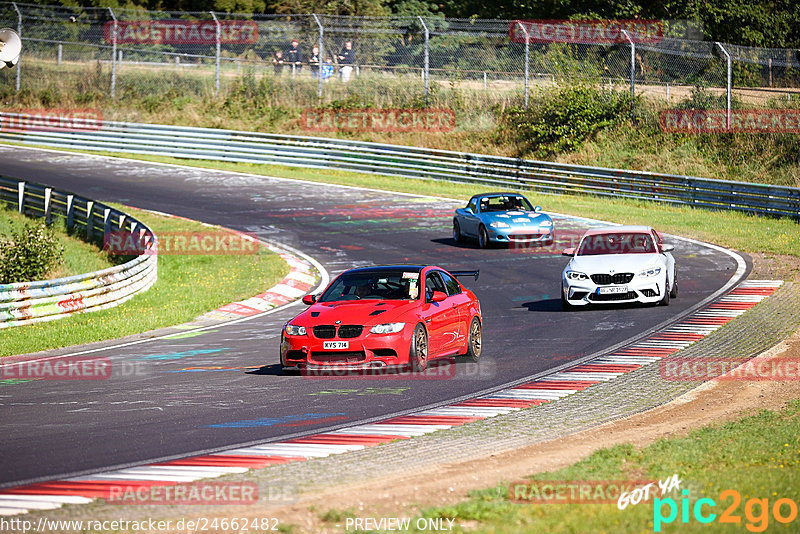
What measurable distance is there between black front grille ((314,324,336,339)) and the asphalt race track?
57cm

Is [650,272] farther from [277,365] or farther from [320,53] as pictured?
[320,53]

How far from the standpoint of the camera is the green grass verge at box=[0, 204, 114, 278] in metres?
23.2

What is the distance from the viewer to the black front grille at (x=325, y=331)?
483 inches

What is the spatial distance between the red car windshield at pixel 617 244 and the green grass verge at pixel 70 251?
37.3 ft

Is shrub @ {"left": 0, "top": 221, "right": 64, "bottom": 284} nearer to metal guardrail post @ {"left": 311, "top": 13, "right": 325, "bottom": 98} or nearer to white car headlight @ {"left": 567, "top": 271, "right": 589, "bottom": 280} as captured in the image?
white car headlight @ {"left": 567, "top": 271, "right": 589, "bottom": 280}

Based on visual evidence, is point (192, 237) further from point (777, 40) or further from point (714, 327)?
point (777, 40)

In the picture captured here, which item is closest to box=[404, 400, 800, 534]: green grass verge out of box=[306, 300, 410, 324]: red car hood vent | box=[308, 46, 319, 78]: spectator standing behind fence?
box=[306, 300, 410, 324]: red car hood vent

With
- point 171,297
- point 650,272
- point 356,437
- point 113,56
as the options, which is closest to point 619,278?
point 650,272

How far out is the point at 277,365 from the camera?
44.8 feet

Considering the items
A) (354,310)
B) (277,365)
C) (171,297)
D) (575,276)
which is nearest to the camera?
(354,310)

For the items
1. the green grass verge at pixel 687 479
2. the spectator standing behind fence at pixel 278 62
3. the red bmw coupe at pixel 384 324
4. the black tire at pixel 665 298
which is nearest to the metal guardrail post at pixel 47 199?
the spectator standing behind fence at pixel 278 62

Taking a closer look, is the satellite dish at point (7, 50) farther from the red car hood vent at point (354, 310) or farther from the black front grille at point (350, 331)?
the black front grille at point (350, 331)

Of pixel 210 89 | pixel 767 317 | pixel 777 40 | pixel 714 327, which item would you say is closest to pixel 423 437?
pixel 714 327

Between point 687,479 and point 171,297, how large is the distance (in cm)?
1557
